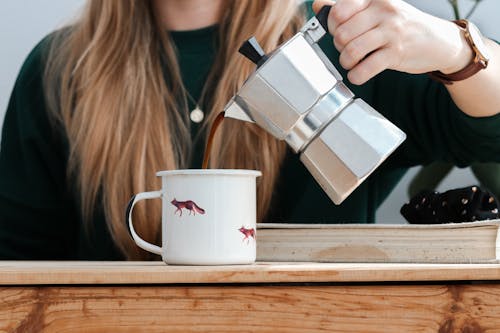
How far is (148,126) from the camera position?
1.10m

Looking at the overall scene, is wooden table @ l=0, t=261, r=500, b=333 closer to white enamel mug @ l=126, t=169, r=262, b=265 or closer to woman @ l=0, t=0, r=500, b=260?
white enamel mug @ l=126, t=169, r=262, b=265

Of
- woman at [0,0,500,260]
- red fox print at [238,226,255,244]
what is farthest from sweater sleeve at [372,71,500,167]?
red fox print at [238,226,255,244]

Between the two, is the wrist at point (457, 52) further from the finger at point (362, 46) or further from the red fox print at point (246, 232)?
the red fox print at point (246, 232)

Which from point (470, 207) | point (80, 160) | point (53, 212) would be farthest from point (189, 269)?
point (53, 212)

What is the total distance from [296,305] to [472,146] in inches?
19.9

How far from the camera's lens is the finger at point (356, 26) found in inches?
29.0

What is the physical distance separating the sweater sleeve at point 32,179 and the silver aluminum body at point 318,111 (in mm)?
632

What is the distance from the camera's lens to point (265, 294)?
610 millimetres

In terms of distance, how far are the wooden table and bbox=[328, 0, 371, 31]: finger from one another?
25 cm

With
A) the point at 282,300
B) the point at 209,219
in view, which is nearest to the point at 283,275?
the point at 282,300

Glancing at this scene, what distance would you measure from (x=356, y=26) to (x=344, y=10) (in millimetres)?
18

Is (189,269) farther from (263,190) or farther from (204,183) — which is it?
(263,190)

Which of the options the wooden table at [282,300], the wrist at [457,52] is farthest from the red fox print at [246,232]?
the wrist at [457,52]

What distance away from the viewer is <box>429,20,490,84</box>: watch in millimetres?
828
